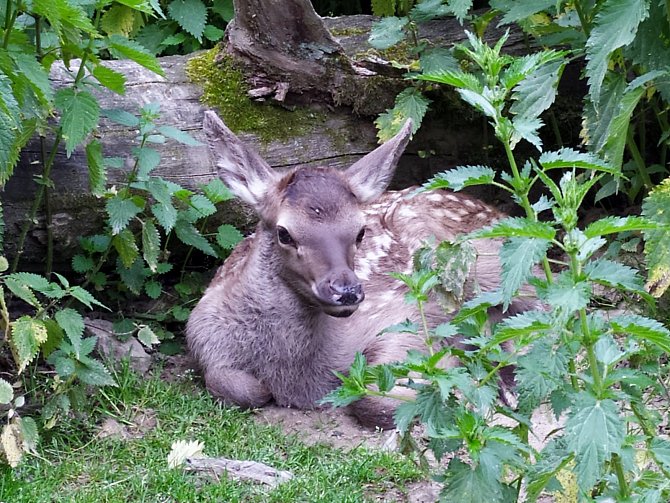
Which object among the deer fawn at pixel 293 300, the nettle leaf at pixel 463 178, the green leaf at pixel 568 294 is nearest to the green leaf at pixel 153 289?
the deer fawn at pixel 293 300

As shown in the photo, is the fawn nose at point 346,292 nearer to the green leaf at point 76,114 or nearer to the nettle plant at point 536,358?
the green leaf at point 76,114

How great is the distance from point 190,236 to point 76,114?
157 centimetres

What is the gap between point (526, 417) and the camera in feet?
11.7

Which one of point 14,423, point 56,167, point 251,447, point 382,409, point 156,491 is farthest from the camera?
point 56,167

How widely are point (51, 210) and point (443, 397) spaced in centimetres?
332

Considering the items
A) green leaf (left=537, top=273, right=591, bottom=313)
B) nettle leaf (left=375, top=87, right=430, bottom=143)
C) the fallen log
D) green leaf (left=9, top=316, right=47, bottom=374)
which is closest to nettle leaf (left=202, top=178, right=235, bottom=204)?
the fallen log

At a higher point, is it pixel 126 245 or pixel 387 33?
pixel 387 33

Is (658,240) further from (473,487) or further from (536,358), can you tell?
(473,487)

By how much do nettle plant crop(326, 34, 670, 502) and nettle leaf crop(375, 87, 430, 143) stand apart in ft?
9.74

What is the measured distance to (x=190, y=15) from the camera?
804 centimetres

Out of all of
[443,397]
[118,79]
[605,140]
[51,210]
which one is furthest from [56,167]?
[443,397]

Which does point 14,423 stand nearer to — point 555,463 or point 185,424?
point 185,424

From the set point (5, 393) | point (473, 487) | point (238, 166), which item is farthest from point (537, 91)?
point (5, 393)

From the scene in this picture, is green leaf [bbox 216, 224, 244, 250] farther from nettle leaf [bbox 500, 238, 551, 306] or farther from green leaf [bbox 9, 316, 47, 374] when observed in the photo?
nettle leaf [bbox 500, 238, 551, 306]
